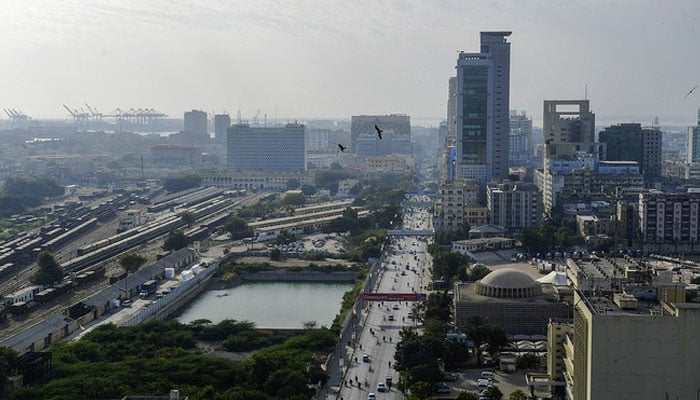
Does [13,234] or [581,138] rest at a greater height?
[581,138]

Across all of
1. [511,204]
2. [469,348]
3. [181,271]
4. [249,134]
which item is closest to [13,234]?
[181,271]

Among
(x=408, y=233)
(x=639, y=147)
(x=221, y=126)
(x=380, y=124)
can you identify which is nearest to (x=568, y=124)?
(x=639, y=147)

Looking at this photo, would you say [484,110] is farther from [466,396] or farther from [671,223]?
[466,396]

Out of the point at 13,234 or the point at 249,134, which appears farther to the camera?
the point at 249,134

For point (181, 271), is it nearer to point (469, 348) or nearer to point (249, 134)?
point (469, 348)

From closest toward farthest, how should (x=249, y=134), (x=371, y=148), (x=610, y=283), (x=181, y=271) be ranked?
(x=610, y=283), (x=181, y=271), (x=249, y=134), (x=371, y=148)

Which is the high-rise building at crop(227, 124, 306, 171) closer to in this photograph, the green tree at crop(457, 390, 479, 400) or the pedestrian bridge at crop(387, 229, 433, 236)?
the pedestrian bridge at crop(387, 229, 433, 236)
